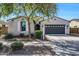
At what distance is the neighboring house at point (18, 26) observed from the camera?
7.16 m

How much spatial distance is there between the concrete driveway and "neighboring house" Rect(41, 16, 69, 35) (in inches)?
6.3

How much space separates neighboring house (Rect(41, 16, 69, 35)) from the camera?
7207mm

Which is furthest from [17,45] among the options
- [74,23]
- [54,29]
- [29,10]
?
[74,23]

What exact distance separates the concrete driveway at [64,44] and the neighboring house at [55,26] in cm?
16

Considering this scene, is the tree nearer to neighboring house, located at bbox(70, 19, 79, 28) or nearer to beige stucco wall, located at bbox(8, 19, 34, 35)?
beige stucco wall, located at bbox(8, 19, 34, 35)

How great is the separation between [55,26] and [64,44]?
0.56 metres

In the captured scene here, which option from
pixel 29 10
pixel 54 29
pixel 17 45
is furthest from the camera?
pixel 54 29

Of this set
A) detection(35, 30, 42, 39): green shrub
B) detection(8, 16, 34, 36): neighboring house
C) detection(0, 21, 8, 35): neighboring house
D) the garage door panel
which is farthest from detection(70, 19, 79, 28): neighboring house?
detection(0, 21, 8, 35): neighboring house

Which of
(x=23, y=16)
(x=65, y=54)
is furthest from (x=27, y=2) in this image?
(x=65, y=54)

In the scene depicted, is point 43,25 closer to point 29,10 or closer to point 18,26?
point 29,10

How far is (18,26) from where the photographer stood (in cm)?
726

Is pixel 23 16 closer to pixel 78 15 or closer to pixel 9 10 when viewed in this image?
pixel 9 10

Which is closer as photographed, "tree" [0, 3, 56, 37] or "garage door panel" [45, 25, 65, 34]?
"tree" [0, 3, 56, 37]

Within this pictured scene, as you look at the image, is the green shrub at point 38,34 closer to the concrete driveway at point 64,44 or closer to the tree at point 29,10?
the concrete driveway at point 64,44
